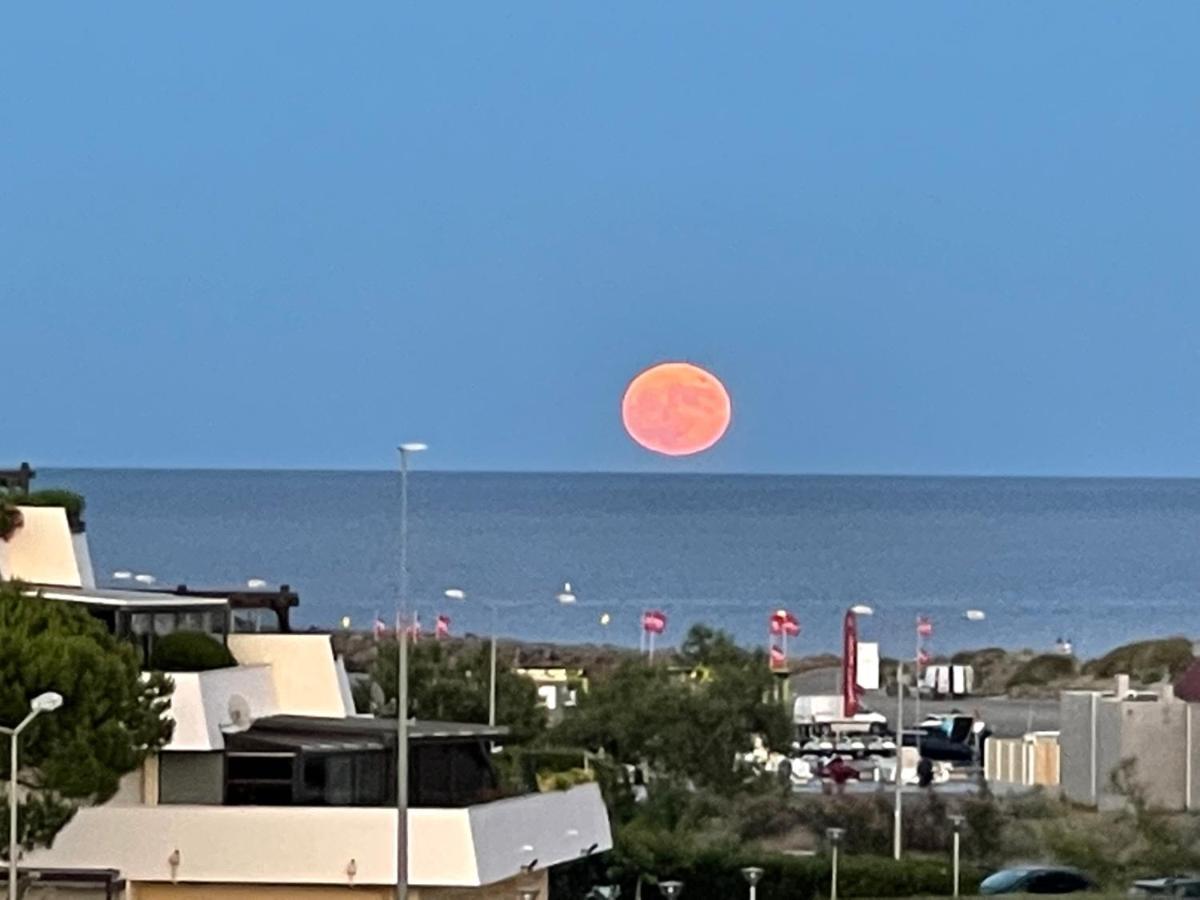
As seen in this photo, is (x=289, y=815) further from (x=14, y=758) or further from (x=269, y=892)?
(x=14, y=758)

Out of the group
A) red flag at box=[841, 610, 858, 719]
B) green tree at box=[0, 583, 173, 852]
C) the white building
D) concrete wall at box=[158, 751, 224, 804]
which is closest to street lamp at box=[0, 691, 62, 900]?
green tree at box=[0, 583, 173, 852]

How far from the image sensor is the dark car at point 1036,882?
41219mm

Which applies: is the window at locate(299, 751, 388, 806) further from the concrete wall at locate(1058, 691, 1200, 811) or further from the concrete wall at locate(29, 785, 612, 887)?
the concrete wall at locate(1058, 691, 1200, 811)

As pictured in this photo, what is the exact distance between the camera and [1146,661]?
92000 millimetres

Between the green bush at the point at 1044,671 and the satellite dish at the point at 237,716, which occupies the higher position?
the green bush at the point at 1044,671

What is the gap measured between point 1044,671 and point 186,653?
2408 inches

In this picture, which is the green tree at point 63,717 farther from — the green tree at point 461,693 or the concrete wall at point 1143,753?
the concrete wall at point 1143,753

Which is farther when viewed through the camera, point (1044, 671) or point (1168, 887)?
point (1044, 671)

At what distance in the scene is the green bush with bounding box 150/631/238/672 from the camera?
3616 centimetres

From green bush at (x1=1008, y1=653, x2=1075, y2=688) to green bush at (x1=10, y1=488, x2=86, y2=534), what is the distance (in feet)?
180

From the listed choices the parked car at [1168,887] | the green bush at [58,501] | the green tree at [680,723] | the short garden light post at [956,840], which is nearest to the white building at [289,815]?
the green bush at [58,501]

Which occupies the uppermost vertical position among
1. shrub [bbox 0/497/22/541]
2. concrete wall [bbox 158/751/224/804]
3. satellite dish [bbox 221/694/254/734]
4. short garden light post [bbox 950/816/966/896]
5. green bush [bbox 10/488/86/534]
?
green bush [bbox 10/488/86/534]

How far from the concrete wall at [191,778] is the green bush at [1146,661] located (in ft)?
171

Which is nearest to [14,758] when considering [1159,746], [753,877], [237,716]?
[237,716]
